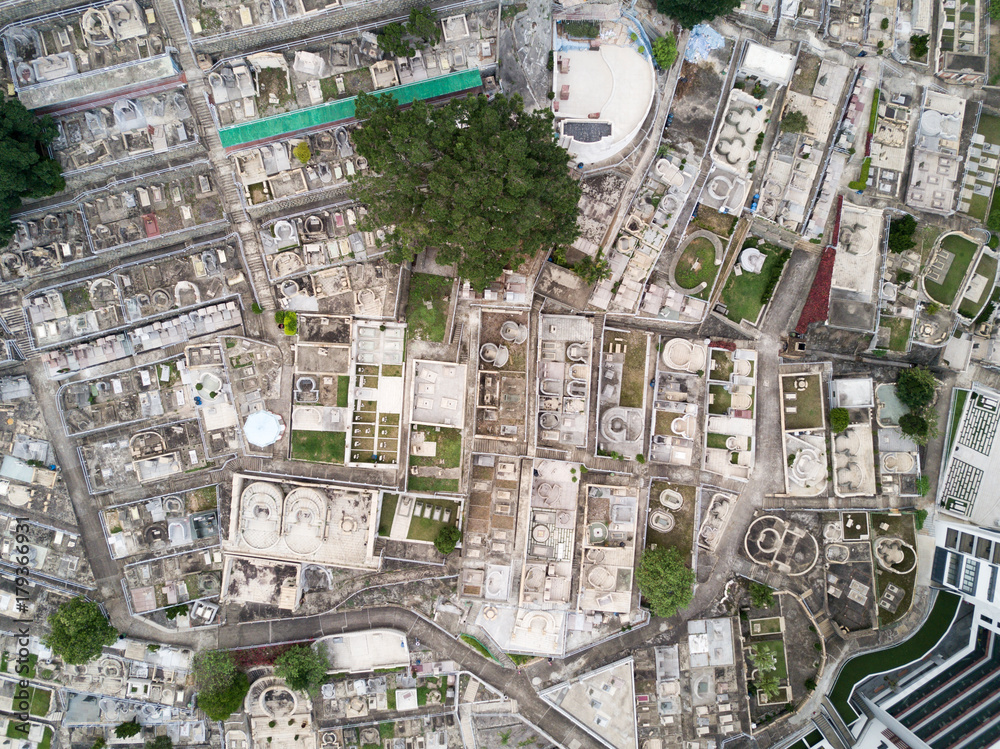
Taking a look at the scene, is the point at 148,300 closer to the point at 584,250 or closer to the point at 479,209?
the point at 479,209

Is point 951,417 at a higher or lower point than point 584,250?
lower

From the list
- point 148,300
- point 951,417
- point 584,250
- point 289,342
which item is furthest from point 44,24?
point 951,417

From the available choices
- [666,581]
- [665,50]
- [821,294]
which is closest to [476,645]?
[666,581]

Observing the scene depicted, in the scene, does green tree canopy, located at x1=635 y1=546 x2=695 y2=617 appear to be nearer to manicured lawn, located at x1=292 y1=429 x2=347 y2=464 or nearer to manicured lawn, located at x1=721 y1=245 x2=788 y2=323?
manicured lawn, located at x1=721 y1=245 x2=788 y2=323

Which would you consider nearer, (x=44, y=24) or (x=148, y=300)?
(x=44, y=24)

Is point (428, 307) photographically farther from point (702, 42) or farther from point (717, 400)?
point (702, 42)

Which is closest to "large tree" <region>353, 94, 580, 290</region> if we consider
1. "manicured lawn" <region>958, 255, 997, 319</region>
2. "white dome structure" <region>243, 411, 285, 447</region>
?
"white dome structure" <region>243, 411, 285, 447</region>
